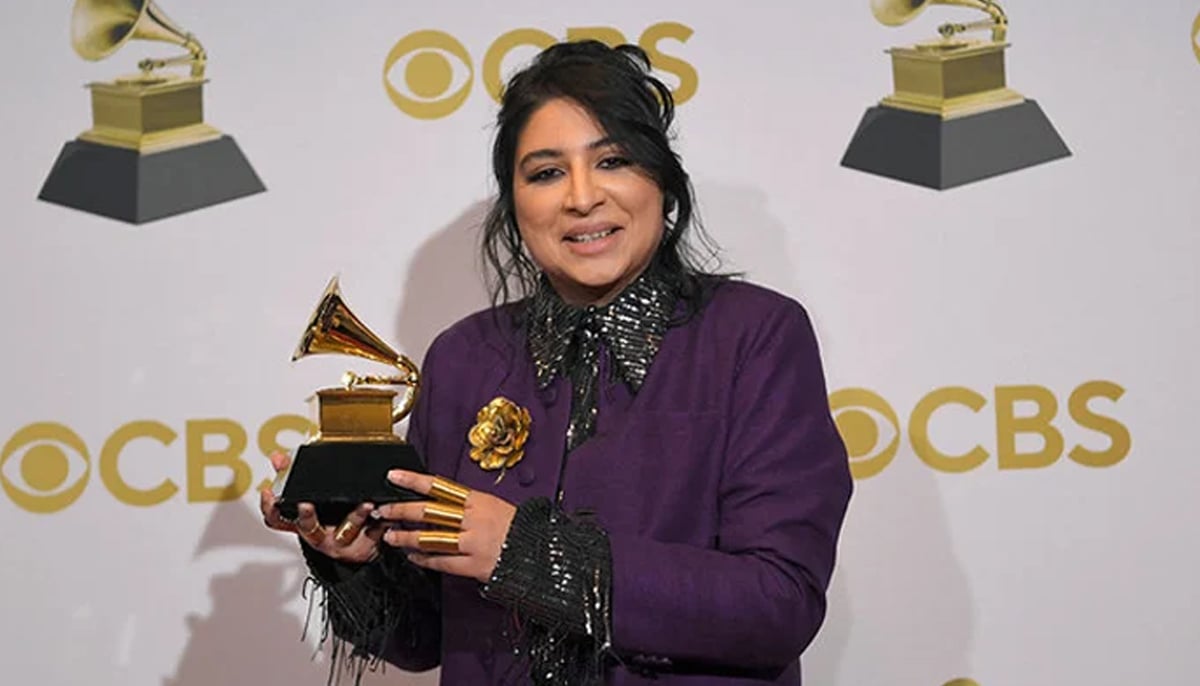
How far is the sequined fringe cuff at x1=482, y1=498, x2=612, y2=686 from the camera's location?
1.49m

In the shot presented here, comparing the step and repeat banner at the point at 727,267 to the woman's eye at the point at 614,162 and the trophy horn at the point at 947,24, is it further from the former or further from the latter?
the woman's eye at the point at 614,162

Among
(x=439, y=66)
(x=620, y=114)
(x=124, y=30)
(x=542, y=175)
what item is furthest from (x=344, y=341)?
(x=124, y=30)

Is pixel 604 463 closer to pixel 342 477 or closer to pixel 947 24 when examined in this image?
pixel 342 477

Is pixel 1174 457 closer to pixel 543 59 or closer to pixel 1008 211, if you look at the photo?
pixel 1008 211

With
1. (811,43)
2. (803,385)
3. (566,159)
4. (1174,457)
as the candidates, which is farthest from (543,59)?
(1174,457)

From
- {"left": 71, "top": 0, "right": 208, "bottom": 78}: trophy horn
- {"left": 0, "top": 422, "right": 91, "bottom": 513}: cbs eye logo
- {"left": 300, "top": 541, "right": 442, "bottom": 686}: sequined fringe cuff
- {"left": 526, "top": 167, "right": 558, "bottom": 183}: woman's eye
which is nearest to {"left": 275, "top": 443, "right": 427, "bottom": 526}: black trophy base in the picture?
{"left": 300, "top": 541, "right": 442, "bottom": 686}: sequined fringe cuff

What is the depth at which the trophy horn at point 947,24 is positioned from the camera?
2350 millimetres

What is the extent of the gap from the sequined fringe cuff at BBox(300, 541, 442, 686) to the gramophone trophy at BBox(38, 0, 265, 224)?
0.85 metres

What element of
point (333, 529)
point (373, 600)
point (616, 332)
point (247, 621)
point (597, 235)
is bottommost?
point (247, 621)

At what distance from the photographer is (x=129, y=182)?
93.7 inches

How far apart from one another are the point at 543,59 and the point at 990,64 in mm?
907

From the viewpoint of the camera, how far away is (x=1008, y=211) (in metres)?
2.33

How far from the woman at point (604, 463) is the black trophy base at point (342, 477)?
0.02m

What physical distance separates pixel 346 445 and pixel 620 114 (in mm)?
494
